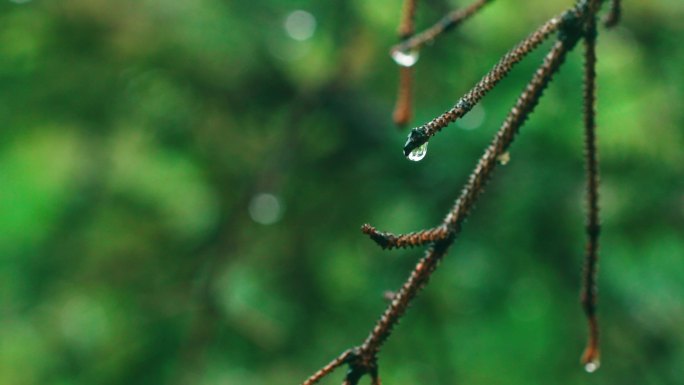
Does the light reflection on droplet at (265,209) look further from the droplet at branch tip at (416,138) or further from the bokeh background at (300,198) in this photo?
the droplet at branch tip at (416,138)

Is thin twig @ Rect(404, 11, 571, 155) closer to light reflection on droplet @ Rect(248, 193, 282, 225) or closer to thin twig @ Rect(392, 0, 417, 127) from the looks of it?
thin twig @ Rect(392, 0, 417, 127)

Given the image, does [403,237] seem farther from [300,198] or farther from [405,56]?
[300,198]

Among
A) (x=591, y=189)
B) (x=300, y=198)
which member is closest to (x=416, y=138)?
(x=591, y=189)

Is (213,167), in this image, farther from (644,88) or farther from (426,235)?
(426,235)

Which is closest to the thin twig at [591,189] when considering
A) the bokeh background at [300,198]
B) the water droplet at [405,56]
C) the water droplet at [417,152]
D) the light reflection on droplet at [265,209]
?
the water droplet at [417,152]

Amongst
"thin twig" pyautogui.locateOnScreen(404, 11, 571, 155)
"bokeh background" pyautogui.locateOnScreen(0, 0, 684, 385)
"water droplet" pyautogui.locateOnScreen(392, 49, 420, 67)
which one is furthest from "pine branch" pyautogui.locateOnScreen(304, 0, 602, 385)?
"bokeh background" pyautogui.locateOnScreen(0, 0, 684, 385)
